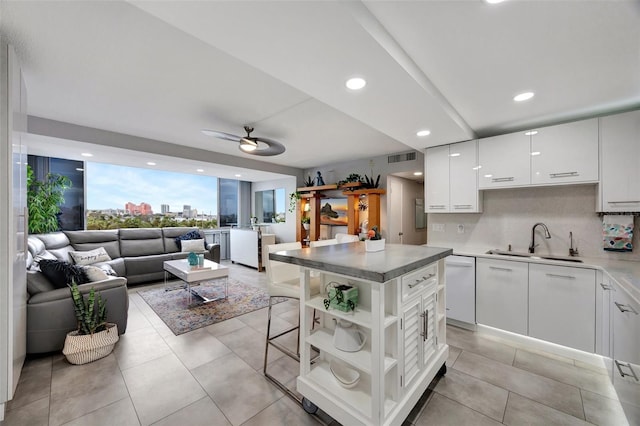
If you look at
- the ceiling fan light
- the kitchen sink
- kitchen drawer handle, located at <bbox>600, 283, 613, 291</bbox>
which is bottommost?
kitchen drawer handle, located at <bbox>600, 283, 613, 291</bbox>

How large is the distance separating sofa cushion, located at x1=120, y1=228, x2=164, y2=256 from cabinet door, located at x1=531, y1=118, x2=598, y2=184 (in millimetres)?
6632

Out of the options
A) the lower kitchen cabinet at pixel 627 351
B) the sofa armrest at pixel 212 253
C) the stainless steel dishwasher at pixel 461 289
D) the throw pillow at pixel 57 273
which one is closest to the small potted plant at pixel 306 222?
the sofa armrest at pixel 212 253

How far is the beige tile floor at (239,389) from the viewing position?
5.52ft

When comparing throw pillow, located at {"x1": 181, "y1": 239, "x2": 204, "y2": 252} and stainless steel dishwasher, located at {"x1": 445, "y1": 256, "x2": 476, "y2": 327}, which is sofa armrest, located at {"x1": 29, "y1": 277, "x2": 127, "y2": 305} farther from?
stainless steel dishwasher, located at {"x1": 445, "y1": 256, "x2": 476, "y2": 327}

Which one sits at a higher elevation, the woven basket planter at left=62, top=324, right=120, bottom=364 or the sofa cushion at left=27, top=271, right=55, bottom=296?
the sofa cushion at left=27, top=271, right=55, bottom=296

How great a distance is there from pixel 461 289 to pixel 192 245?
5.28m

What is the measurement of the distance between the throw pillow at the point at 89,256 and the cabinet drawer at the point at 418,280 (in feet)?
17.1

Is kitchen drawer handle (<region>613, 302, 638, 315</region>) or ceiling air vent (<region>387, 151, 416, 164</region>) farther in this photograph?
ceiling air vent (<region>387, 151, 416, 164</region>)

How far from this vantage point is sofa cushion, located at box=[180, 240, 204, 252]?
18.1 feet

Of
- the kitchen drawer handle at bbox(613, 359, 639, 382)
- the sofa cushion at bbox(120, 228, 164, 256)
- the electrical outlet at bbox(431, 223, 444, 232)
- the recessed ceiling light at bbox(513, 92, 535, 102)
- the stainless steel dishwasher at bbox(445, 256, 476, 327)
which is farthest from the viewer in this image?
the sofa cushion at bbox(120, 228, 164, 256)

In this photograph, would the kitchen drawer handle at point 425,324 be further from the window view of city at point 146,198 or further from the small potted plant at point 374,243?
the window view of city at point 146,198

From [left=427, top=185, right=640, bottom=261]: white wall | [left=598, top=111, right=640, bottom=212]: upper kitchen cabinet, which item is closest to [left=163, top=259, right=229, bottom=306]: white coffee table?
[left=427, top=185, right=640, bottom=261]: white wall

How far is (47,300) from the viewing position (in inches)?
92.0

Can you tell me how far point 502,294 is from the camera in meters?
2.74
